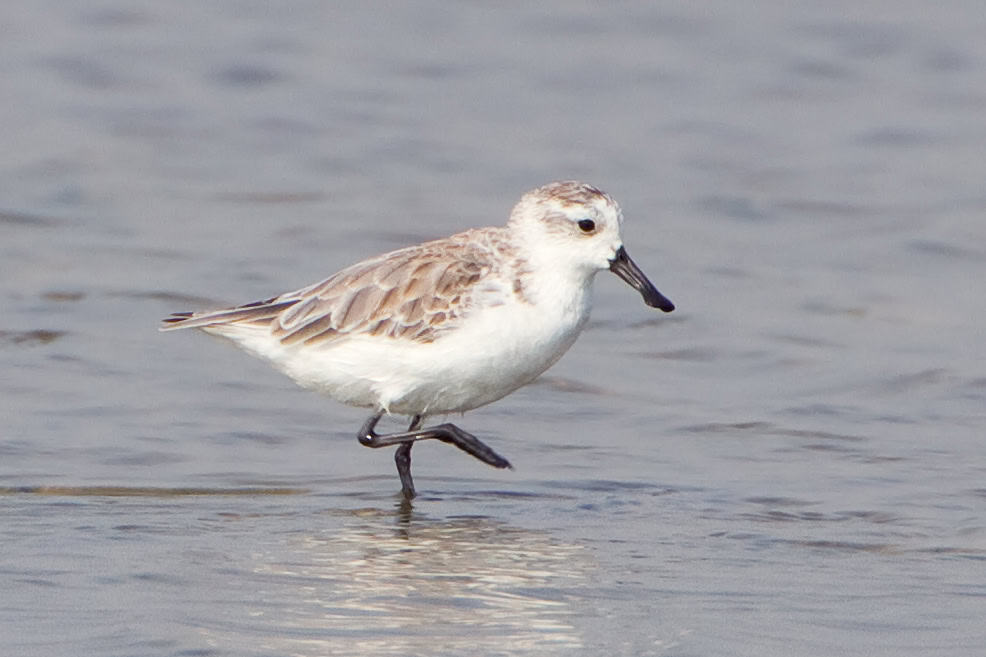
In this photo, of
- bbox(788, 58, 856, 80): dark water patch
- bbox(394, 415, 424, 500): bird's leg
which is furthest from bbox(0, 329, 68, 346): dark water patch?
bbox(788, 58, 856, 80): dark water patch

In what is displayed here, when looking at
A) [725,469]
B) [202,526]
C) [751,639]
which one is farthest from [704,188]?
[751,639]

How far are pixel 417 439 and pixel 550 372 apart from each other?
2.08 meters

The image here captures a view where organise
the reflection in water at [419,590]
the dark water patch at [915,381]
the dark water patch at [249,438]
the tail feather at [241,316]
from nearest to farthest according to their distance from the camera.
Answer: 1. the reflection in water at [419,590]
2. the tail feather at [241,316]
3. the dark water patch at [249,438]
4. the dark water patch at [915,381]

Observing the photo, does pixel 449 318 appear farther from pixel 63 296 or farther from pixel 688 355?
pixel 63 296

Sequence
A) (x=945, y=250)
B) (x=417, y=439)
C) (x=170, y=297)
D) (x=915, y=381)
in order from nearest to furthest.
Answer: (x=417, y=439)
(x=915, y=381)
(x=170, y=297)
(x=945, y=250)

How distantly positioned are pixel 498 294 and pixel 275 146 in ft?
23.4

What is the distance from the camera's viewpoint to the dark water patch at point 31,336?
9984 millimetres

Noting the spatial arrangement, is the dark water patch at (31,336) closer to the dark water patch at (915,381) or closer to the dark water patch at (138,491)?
the dark water patch at (138,491)

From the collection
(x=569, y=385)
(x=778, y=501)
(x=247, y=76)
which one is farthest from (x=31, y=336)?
(x=247, y=76)

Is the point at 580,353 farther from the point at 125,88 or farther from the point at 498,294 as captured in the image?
the point at 125,88

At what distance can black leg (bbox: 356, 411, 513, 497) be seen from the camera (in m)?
7.89

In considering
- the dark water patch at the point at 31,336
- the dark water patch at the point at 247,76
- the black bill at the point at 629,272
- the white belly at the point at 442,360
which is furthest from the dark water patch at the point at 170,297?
the dark water patch at the point at 247,76

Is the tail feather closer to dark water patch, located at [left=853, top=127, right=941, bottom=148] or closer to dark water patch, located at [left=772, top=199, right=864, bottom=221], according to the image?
dark water patch, located at [left=772, top=199, right=864, bottom=221]

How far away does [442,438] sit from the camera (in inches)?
316
